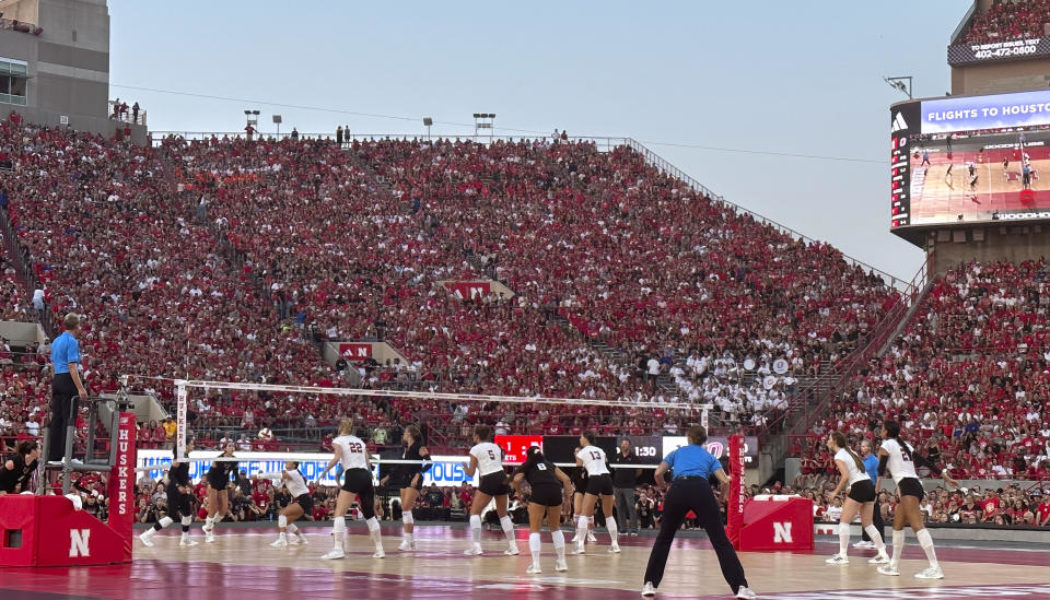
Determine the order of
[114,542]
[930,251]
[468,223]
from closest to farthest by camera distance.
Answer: [114,542] < [930,251] < [468,223]

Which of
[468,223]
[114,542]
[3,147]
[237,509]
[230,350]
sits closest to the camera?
[114,542]

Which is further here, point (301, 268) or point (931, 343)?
A: point (301, 268)

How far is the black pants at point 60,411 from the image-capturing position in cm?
2009

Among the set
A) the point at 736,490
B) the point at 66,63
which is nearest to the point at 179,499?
the point at 736,490

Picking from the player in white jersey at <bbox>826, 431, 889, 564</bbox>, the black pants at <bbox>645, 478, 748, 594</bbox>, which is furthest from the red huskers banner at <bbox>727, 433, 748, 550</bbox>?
the black pants at <bbox>645, 478, 748, 594</bbox>

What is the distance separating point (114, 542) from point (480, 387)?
1178 inches

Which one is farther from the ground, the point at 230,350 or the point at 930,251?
the point at 930,251

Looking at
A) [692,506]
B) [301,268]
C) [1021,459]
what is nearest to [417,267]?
[301,268]

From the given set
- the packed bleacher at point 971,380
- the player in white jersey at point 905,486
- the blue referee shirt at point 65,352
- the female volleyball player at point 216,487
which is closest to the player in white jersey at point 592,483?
the player in white jersey at point 905,486

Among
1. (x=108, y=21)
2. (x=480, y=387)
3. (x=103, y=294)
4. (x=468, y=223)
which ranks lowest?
(x=480, y=387)

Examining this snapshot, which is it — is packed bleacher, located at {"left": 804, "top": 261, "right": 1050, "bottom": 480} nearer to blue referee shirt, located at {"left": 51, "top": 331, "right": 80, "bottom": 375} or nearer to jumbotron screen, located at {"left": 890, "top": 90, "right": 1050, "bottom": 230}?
jumbotron screen, located at {"left": 890, "top": 90, "right": 1050, "bottom": 230}

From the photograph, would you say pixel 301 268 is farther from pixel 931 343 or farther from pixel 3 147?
pixel 931 343

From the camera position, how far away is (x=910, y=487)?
2056 cm

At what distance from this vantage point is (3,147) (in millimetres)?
60312
